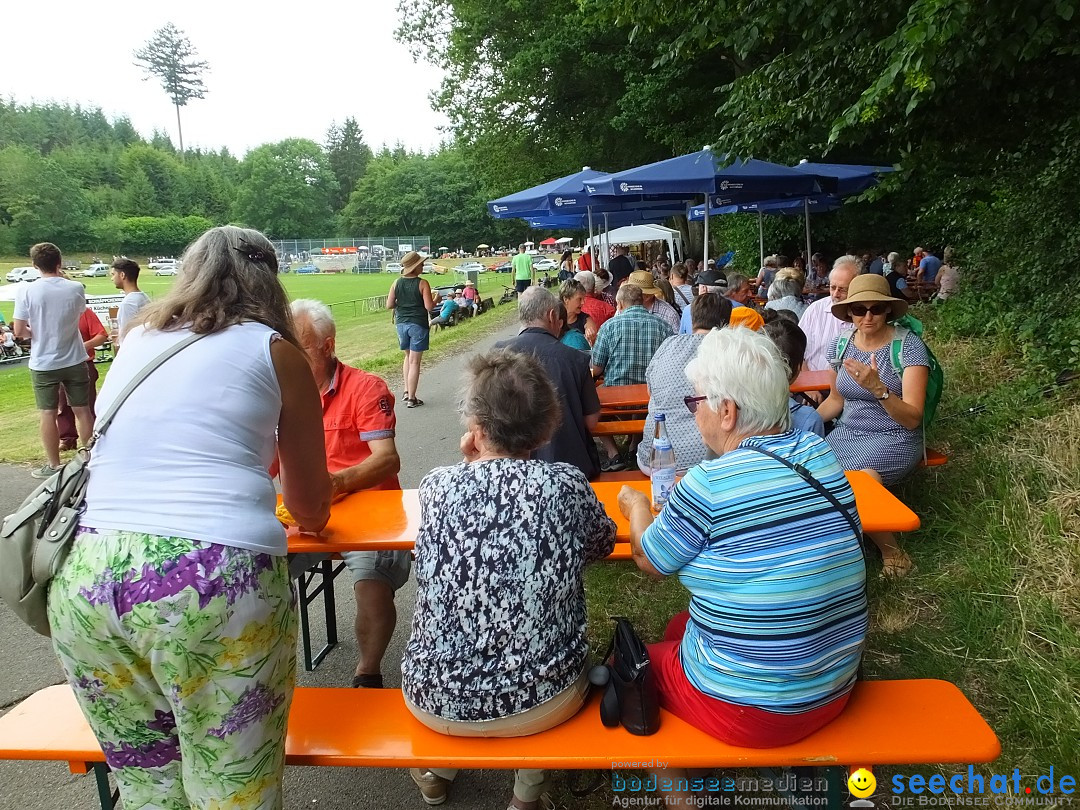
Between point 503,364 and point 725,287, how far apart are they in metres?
6.05

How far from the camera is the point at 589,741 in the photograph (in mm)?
2043

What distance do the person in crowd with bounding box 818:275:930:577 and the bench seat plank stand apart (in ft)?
5.99

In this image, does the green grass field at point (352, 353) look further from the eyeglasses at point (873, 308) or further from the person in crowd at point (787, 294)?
the person in crowd at point (787, 294)

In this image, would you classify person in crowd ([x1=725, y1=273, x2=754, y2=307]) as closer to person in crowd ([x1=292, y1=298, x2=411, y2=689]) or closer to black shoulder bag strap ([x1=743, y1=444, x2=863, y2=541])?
person in crowd ([x1=292, y1=298, x2=411, y2=689])

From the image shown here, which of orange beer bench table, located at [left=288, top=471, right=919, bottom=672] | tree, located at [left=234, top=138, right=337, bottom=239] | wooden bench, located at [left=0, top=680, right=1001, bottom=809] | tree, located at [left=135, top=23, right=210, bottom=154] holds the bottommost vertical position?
wooden bench, located at [left=0, top=680, right=1001, bottom=809]

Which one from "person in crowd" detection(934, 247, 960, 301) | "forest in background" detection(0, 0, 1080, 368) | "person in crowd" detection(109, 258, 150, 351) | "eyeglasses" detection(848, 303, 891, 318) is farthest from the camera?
"person in crowd" detection(934, 247, 960, 301)

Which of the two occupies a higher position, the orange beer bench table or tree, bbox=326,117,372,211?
tree, bbox=326,117,372,211

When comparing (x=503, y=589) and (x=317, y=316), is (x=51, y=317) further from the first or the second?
(x=503, y=589)

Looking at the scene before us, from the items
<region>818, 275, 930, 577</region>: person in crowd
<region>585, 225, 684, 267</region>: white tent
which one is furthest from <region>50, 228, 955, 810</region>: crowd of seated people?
<region>585, 225, 684, 267</region>: white tent

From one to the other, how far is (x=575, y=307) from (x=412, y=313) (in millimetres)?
2828

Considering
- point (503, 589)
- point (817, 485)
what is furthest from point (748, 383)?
point (503, 589)

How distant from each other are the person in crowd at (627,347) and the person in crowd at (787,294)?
1425 millimetres

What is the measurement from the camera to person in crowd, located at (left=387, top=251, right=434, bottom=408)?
885cm

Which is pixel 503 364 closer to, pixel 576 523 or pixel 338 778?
pixel 576 523
